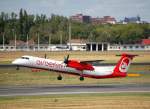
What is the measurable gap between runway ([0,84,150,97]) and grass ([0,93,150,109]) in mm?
3116

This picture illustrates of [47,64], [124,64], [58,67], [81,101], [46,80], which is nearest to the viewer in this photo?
[81,101]

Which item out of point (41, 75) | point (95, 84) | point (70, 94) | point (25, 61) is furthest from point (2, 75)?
point (70, 94)

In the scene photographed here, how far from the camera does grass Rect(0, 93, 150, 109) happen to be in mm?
39031

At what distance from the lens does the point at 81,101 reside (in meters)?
42.0

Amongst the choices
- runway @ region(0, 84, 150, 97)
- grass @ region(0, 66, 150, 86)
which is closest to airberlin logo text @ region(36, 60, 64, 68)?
grass @ region(0, 66, 150, 86)

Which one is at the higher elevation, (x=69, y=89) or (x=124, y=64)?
(x=124, y=64)

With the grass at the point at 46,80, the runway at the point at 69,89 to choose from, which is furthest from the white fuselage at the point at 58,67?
the runway at the point at 69,89

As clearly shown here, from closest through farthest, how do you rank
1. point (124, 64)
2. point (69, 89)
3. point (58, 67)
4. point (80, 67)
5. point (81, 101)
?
point (81, 101)
point (69, 89)
point (124, 64)
point (58, 67)
point (80, 67)

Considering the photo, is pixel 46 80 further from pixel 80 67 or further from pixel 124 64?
pixel 124 64

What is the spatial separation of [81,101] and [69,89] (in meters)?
10.7

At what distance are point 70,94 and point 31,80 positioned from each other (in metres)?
16.2

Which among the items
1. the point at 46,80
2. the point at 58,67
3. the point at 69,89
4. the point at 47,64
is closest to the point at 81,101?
the point at 69,89

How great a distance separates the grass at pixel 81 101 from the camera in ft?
128

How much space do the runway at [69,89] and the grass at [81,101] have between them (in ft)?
10.2
